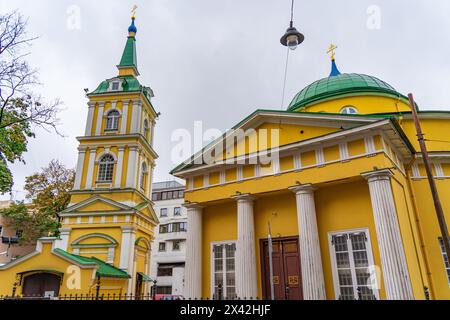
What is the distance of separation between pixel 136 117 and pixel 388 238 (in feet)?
67.9

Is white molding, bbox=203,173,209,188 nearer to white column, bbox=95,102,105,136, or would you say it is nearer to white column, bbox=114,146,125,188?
white column, bbox=114,146,125,188

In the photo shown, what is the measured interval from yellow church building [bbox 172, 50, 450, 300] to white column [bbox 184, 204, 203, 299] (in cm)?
4

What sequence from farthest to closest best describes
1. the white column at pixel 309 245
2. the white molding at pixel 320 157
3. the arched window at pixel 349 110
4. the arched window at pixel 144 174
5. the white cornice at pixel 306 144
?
the arched window at pixel 144 174
the arched window at pixel 349 110
the white molding at pixel 320 157
the white cornice at pixel 306 144
the white column at pixel 309 245

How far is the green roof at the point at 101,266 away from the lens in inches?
696

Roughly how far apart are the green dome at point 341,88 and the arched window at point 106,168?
14154 millimetres

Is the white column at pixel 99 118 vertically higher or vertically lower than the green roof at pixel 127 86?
lower

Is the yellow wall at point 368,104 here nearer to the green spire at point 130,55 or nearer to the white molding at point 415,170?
the white molding at point 415,170

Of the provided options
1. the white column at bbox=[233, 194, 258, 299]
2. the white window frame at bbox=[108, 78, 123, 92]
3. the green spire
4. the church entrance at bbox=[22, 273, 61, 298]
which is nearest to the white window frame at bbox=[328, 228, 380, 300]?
the white column at bbox=[233, 194, 258, 299]

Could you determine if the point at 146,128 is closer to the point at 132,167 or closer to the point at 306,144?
the point at 132,167

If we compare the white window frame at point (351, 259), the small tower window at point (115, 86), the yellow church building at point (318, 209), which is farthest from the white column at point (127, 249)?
the white window frame at point (351, 259)

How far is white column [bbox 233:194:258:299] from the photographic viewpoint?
40.4 feet

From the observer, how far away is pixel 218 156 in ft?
49.6
